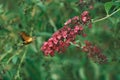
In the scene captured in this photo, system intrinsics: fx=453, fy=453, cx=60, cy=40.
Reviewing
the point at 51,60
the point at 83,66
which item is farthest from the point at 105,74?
the point at 51,60

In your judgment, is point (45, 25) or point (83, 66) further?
point (45, 25)

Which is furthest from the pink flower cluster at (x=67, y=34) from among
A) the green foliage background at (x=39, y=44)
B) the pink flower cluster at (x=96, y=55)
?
the green foliage background at (x=39, y=44)

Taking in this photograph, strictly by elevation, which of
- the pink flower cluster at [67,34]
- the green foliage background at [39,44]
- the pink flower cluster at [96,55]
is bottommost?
the green foliage background at [39,44]

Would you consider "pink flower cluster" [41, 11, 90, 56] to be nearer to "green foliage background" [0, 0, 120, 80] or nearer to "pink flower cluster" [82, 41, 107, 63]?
"pink flower cluster" [82, 41, 107, 63]

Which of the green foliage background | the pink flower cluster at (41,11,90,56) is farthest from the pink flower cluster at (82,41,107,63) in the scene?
the green foliage background

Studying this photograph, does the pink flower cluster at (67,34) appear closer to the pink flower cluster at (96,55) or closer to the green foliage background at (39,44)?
the pink flower cluster at (96,55)

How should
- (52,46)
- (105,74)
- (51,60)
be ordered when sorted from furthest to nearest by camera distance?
(51,60), (105,74), (52,46)

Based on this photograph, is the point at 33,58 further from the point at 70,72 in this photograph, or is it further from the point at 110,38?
the point at 110,38

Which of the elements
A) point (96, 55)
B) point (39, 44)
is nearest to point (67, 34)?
point (96, 55)
